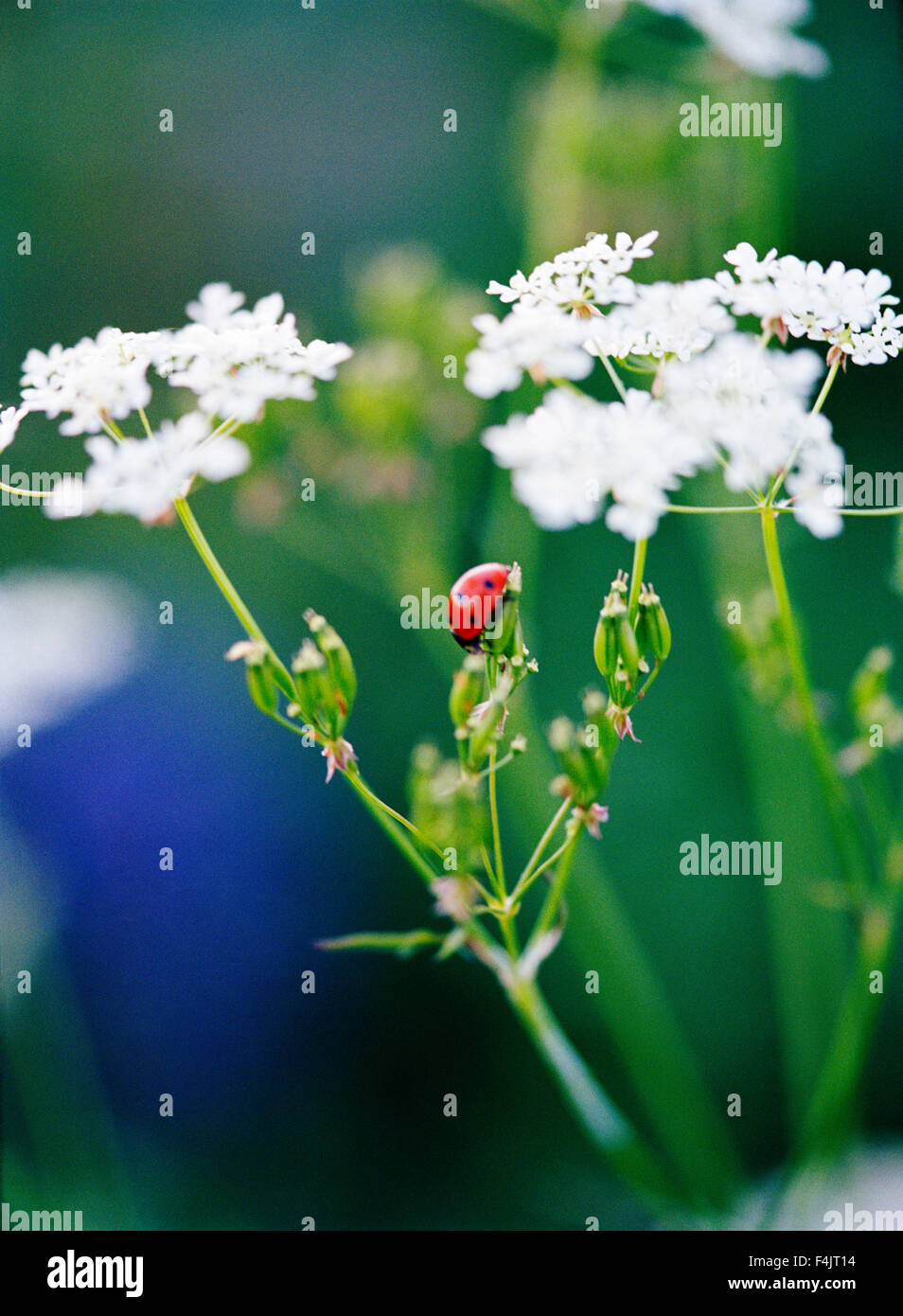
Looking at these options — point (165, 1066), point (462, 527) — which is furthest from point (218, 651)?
point (165, 1066)

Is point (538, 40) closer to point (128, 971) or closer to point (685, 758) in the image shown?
point (685, 758)

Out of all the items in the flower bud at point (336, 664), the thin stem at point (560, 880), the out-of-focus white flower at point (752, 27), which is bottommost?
the thin stem at point (560, 880)

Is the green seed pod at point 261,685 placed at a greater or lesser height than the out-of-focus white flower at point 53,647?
lesser

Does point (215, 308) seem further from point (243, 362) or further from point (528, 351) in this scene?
point (528, 351)

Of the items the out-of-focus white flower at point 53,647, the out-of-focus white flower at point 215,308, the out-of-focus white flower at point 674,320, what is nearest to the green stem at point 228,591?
the out-of-focus white flower at point 215,308

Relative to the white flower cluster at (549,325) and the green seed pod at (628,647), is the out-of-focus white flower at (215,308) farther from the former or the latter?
the green seed pod at (628,647)

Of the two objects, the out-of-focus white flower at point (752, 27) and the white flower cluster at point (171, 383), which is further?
the out-of-focus white flower at point (752, 27)

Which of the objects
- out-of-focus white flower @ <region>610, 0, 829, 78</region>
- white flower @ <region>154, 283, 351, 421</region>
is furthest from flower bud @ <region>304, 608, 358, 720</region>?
out-of-focus white flower @ <region>610, 0, 829, 78</region>
